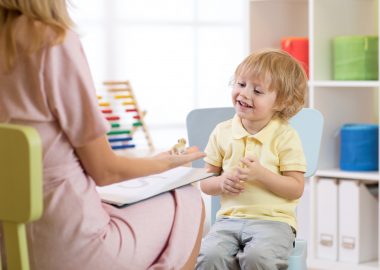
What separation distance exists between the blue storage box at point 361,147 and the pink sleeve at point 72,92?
1.87m

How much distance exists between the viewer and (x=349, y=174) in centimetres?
317

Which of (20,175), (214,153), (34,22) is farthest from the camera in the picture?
(214,153)

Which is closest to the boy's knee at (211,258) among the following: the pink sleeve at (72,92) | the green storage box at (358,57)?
the pink sleeve at (72,92)

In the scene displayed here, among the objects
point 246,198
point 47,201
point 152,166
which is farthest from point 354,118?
point 47,201

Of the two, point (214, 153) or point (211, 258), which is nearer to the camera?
point (211, 258)

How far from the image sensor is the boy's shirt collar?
210 centimetres

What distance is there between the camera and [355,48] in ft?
10.5

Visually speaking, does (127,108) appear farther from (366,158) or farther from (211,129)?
(211,129)

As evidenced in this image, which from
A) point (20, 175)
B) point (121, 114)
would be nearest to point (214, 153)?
point (20, 175)

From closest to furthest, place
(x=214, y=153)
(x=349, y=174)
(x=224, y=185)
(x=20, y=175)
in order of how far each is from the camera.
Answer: (x=20, y=175), (x=224, y=185), (x=214, y=153), (x=349, y=174)

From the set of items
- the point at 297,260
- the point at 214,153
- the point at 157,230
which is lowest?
the point at 297,260

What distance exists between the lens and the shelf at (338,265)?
3193 mm

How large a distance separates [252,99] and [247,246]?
383 millimetres

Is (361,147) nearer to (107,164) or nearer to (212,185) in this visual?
(212,185)
